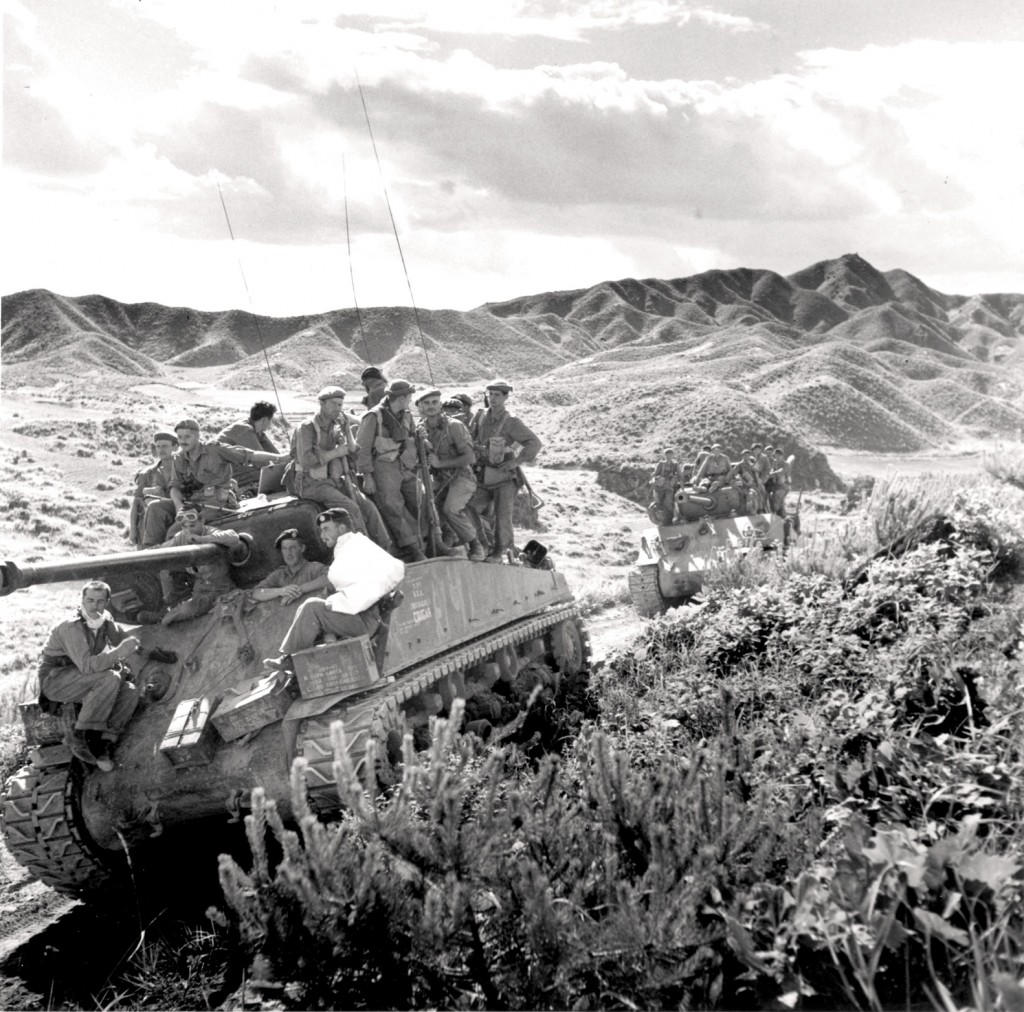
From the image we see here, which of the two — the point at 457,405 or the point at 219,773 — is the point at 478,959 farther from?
the point at 457,405

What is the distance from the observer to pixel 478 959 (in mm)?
4223

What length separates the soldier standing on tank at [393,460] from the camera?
1032 cm

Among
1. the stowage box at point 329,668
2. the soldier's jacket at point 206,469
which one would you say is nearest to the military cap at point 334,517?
the stowage box at point 329,668

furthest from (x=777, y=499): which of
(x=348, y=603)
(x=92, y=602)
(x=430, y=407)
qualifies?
(x=92, y=602)

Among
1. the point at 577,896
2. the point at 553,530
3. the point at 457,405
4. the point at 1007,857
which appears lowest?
the point at 553,530

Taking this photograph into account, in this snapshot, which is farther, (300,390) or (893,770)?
(300,390)

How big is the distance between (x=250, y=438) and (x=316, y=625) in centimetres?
419

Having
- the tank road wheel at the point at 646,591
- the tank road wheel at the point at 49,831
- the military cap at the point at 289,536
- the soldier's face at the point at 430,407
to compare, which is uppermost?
the soldier's face at the point at 430,407

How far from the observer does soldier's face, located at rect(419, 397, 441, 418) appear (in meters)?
10.9

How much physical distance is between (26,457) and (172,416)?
808 cm

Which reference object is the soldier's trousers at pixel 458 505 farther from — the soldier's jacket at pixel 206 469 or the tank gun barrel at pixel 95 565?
the tank gun barrel at pixel 95 565

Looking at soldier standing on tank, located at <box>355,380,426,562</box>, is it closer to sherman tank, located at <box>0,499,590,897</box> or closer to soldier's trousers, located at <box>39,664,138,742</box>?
sherman tank, located at <box>0,499,590,897</box>

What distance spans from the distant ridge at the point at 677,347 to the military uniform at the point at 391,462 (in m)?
36.8

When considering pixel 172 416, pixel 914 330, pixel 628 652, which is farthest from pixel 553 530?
pixel 914 330
